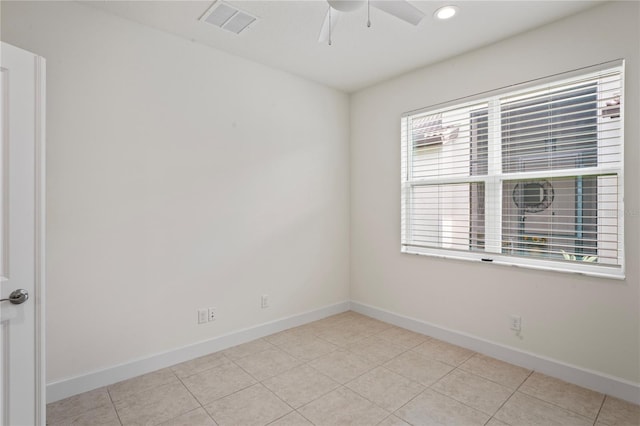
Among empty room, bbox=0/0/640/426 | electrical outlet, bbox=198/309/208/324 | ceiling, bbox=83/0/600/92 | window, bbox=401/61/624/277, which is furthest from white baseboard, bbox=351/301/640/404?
ceiling, bbox=83/0/600/92

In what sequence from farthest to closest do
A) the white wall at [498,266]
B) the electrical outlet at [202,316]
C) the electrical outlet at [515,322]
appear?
the electrical outlet at [202,316] → the electrical outlet at [515,322] → the white wall at [498,266]

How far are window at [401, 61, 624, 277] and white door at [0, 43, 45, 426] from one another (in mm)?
3042

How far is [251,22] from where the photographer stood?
253cm

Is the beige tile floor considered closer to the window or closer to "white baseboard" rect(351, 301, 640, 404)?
"white baseboard" rect(351, 301, 640, 404)

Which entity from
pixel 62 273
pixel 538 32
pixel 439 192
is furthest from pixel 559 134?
pixel 62 273

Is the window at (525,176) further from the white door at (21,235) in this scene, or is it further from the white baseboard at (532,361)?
the white door at (21,235)

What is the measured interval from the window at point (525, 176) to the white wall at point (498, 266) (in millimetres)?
96

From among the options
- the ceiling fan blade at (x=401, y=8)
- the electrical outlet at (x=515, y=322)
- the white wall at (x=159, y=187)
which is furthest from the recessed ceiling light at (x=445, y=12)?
the electrical outlet at (x=515, y=322)

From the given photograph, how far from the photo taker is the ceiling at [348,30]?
233cm

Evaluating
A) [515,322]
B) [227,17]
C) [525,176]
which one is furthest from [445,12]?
[515,322]

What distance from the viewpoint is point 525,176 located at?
273cm

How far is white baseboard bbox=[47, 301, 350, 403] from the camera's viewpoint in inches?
88.7

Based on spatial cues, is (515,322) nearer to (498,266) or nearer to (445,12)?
(498,266)

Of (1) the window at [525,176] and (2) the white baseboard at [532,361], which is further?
(1) the window at [525,176]
